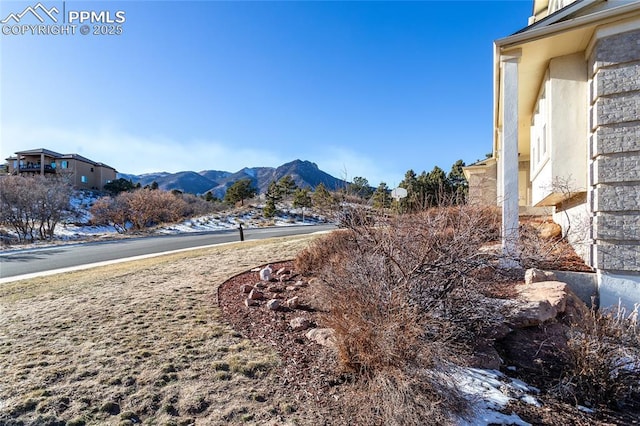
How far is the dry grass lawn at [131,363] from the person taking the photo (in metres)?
2.85

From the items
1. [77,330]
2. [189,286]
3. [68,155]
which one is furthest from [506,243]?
[68,155]

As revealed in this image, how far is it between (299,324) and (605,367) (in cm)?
336

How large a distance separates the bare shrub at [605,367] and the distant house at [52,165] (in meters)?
55.0

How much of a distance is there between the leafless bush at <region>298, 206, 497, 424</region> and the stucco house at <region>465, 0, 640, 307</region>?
1774 millimetres

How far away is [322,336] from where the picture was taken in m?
4.20

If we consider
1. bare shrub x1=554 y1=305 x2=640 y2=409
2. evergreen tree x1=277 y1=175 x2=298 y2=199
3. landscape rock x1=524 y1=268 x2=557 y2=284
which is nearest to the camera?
bare shrub x1=554 y1=305 x2=640 y2=409

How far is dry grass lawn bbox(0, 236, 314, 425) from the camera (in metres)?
2.85

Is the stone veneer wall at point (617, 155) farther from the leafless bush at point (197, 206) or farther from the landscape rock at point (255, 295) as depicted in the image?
the leafless bush at point (197, 206)

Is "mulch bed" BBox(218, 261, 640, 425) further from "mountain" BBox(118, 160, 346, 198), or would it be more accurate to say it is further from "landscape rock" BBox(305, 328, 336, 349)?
"mountain" BBox(118, 160, 346, 198)

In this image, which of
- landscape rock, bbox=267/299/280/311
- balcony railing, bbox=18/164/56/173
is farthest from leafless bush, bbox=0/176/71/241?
landscape rock, bbox=267/299/280/311

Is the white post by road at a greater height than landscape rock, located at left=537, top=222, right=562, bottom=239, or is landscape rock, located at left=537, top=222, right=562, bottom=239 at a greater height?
the white post by road

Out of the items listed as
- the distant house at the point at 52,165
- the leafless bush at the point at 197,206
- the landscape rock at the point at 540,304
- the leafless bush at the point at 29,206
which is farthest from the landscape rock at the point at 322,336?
the distant house at the point at 52,165

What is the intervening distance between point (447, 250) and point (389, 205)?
5.16 ft

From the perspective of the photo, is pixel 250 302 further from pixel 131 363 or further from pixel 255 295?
pixel 131 363
